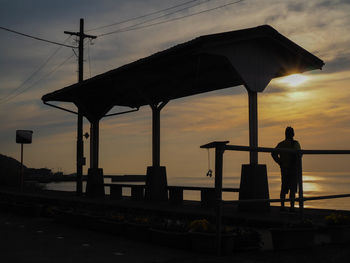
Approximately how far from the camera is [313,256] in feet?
22.9

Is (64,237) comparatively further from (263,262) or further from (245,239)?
(263,262)

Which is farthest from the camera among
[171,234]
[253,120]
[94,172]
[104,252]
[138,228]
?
[94,172]

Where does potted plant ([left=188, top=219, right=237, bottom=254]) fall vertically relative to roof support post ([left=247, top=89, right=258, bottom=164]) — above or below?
below

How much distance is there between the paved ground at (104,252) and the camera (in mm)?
6980

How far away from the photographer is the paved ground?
275 inches

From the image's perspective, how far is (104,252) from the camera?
25.8 feet

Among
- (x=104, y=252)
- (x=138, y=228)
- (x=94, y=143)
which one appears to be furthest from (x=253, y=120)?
(x=94, y=143)

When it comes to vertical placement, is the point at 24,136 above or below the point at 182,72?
below

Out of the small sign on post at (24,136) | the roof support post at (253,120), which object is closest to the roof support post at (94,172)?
the small sign on post at (24,136)

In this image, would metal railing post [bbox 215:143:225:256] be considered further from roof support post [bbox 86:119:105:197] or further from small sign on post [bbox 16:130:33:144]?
small sign on post [bbox 16:130:33:144]

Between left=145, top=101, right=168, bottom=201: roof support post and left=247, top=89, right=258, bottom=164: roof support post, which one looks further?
left=145, top=101, right=168, bottom=201: roof support post

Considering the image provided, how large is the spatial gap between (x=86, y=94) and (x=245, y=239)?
40.7 ft

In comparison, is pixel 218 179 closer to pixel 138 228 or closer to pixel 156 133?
pixel 138 228

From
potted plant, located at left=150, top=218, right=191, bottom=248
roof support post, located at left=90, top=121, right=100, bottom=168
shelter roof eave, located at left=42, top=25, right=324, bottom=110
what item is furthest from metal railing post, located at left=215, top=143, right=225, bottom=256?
roof support post, located at left=90, top=121, right=100, bottom=168
